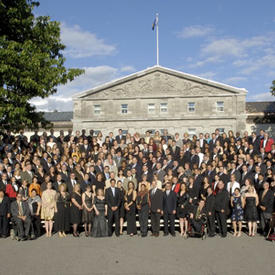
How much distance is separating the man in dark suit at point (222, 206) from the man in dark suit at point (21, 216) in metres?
6.48

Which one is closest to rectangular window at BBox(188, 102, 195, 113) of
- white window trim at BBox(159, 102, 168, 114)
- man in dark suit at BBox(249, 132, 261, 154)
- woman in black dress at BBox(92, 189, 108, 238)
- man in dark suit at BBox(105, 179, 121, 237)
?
white window trim at BBox(159, 102, 168, 114)

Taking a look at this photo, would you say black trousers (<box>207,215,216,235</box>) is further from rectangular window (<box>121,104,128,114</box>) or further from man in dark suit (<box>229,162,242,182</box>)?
rectangular window (<box>121,104,128,114</box>)

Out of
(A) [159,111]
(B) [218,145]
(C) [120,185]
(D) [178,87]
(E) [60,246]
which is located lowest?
(E) [60,246]

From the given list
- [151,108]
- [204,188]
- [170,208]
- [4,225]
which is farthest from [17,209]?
[151,108]

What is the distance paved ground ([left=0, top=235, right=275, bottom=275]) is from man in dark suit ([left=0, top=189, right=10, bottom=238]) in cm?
39

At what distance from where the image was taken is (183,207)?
11.1 m

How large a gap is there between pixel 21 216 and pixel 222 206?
6874 mm

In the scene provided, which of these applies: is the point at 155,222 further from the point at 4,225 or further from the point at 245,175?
the point at 4,225

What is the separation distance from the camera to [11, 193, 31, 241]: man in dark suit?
10.7 m

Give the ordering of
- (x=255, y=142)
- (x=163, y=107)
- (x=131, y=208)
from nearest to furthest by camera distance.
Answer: (x=131, y=208), (x=255, y=142), (x=163, y=107)

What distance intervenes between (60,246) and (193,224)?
4.44 m

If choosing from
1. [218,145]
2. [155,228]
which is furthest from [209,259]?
[218,145]

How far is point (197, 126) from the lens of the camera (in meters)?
37.8

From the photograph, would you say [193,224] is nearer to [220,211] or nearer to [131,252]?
[220,211]
